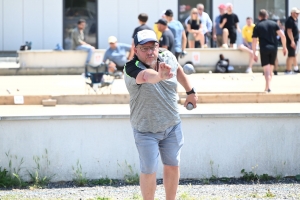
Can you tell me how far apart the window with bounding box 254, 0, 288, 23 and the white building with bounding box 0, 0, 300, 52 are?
0.57ft

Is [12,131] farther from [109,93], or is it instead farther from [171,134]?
[109,93]

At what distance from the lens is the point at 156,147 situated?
5.62 metres

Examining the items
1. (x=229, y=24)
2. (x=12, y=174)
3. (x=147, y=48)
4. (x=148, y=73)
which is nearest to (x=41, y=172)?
(x=12, y=174)

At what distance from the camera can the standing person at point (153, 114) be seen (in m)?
5.47

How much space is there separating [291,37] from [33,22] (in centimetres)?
954

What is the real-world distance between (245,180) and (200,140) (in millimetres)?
666

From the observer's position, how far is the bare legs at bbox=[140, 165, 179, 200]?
561cm

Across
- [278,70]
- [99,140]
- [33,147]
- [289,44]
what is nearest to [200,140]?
[99,140]

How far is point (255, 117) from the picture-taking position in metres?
7.57

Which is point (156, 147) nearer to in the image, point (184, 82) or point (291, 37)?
point (184, 82)

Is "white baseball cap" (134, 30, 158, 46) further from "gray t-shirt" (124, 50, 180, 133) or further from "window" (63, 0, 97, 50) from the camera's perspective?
"window" (63, 0, 97, 50)

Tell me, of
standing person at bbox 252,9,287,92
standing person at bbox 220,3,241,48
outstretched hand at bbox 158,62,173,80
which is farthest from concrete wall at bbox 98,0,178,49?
outstretched hand at bbox 158,62,173,80

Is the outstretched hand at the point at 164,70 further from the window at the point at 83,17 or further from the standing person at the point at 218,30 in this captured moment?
the window at the point at 83,17

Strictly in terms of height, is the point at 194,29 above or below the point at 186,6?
below
